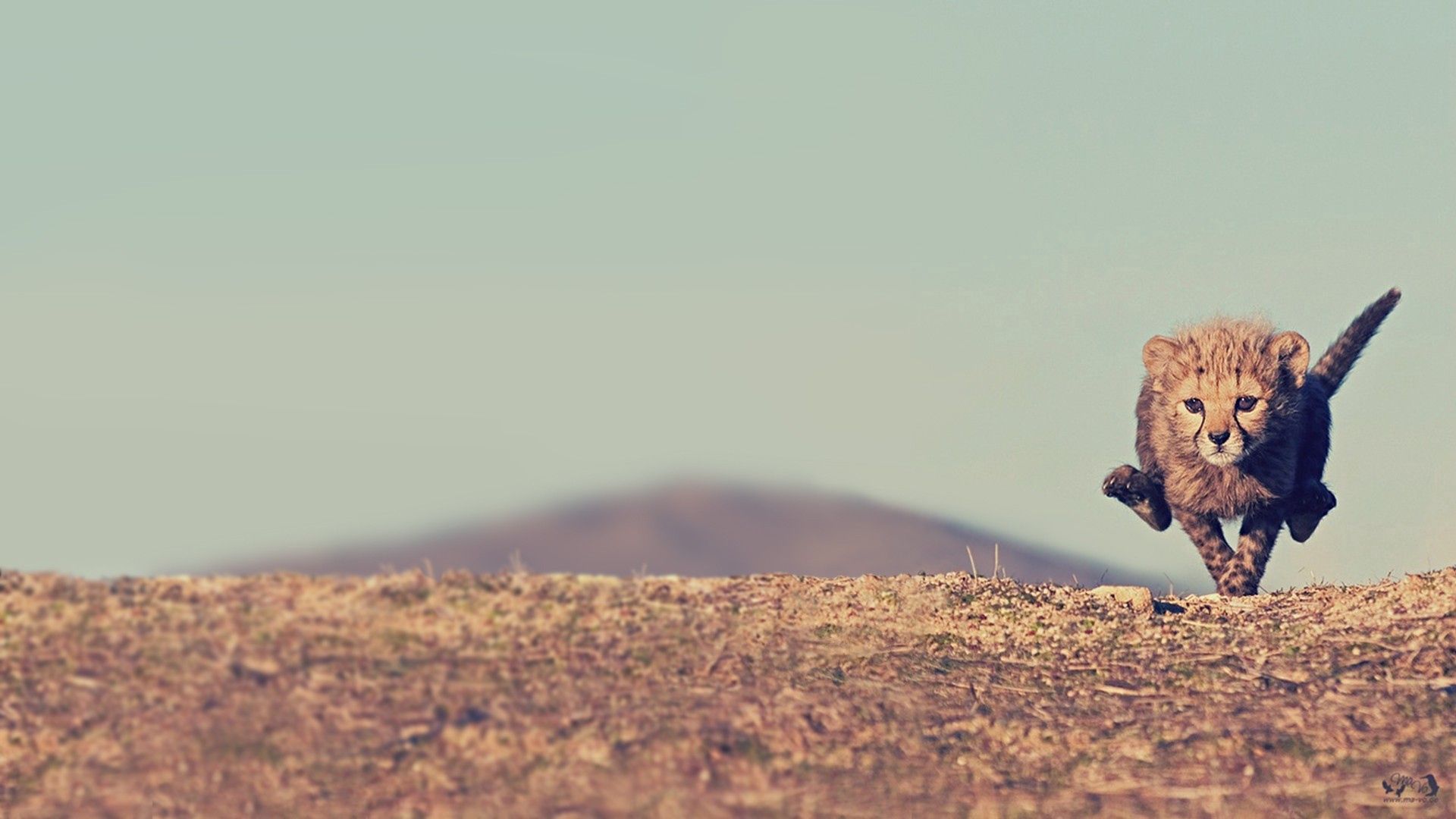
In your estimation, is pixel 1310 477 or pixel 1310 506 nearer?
pixel 1310 506

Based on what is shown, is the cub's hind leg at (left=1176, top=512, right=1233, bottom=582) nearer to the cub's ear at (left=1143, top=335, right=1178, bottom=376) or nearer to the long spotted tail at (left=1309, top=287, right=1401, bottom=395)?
the cub's ear at (left=1143, top=335, right=1178, bottom=376)

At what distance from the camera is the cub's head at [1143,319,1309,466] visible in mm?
13516

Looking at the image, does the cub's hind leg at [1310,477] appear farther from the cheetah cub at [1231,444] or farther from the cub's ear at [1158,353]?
the cub's ear at [1158,353]

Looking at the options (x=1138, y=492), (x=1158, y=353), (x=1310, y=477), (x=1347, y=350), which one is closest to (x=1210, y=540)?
(x=1138, y=492)

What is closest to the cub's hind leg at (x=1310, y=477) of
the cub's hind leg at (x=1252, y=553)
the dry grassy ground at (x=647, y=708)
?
the cub's hind leg at (x=1252, y=553)

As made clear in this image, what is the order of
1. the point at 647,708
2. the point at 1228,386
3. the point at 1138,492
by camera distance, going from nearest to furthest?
the point at 647,708 < the point at 1228,386 < the point at 1138,492

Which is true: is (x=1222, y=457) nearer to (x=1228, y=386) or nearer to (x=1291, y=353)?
(x=1228, y=386)

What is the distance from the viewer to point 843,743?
841 cm

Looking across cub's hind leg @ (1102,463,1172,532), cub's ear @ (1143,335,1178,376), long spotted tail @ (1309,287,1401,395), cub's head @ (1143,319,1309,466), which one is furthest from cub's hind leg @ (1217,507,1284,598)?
long spotted tail @ (1309,287,1401,395)

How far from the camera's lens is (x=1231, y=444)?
13.3 meters

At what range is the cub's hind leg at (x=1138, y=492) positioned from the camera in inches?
576

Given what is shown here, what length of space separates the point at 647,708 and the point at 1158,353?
7668 millimetres

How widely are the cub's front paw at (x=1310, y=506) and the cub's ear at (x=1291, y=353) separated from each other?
1.20 meters

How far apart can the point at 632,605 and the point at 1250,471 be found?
22.4 ft
